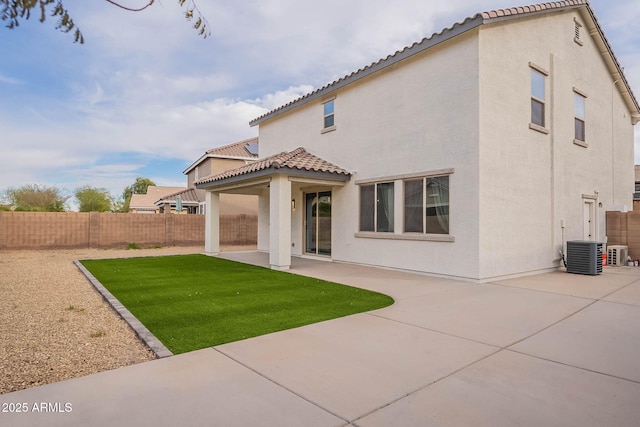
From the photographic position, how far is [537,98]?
1097 cm

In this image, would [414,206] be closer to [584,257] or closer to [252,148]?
[584,257]

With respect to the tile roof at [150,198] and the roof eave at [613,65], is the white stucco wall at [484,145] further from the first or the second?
the tile roof at [150,198]

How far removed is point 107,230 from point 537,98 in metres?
19.5

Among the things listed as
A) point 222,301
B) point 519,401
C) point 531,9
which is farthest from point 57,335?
point 531,9

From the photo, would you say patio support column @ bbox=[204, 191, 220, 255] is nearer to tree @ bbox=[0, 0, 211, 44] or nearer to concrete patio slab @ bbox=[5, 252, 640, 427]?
concrete patio slab @ bbox=[5, 252, 640, 427]

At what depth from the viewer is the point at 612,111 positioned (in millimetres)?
15133

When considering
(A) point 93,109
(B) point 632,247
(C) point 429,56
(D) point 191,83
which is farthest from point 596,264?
(A) point 93,109

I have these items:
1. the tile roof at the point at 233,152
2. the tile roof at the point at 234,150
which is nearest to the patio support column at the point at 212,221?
the tile roof at the point at 233,152

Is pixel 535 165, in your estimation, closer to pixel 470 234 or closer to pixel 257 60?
pixel 470 234

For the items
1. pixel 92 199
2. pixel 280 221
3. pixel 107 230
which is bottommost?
pixel 107 230

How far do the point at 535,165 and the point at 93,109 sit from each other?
1501cm

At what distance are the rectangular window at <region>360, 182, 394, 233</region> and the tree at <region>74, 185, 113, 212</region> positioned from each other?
138ft

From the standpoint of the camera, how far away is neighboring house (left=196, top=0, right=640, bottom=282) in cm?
941

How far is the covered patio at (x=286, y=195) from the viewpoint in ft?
37.4
